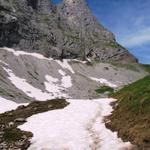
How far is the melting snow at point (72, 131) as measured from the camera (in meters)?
29.5

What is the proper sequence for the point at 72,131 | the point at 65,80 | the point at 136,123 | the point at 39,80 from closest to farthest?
1. the point at 136,123
2. the point at 72,131
3. the point at 39,80
4. the point at 65,80

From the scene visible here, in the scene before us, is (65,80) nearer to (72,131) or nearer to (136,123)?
(72,131)

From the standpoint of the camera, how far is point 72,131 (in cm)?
3466

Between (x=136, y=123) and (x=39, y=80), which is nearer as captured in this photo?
(x=136, y=123)

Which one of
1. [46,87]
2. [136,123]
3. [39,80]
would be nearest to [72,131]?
[136,123]

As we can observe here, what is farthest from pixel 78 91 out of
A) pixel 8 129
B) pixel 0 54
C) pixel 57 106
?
pixel 8 129

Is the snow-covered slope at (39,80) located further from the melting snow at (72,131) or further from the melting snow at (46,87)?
the melting snow at (72,131)

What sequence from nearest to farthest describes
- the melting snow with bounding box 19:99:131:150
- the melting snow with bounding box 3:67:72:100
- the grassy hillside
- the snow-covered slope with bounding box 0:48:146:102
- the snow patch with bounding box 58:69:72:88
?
the grassy hillside < the melting snow with bounding box 19:99:131:150 < the melting snow with bounding box 3:67:72:100 < the snow-covered slope with bounding box 0:48:146:102 < the snow patch with bounding box 58:69:72:88

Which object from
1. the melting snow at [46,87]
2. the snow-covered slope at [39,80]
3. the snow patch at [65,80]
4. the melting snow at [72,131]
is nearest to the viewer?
the melting snow at [72,131]

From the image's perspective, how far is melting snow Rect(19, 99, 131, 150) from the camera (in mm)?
29467

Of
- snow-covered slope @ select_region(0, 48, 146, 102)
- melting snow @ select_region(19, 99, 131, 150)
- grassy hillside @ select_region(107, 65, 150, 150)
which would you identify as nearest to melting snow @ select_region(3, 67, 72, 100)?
snow-covered slope @ select_region(0, 48, 146, 102)

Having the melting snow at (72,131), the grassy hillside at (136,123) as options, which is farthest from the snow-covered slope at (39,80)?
the grassy hillside at (136,123)

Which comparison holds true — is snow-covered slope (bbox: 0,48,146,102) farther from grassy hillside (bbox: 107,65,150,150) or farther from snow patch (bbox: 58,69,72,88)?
grassy hillside (bbox: 107,65,150,150)

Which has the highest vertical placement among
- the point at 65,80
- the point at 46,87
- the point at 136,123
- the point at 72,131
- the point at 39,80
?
the point at 65,80
